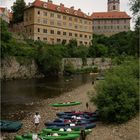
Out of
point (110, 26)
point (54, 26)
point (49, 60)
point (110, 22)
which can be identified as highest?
point (110, 22)

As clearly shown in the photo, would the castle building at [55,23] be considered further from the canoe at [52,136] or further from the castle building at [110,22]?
the canoe at [52,136]

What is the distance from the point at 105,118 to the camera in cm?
2616

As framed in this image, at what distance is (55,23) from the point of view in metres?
104

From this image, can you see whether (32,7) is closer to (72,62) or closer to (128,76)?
(72,62)

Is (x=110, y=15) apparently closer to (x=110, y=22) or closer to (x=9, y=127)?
(x=110, y=22)

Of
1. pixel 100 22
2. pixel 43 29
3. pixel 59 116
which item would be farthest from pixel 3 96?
pixel 100 22

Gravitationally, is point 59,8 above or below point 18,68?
above

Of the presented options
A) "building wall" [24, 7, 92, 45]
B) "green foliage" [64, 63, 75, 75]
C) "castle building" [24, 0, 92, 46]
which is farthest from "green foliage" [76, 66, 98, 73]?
"building wall" [24, 7, 92, 45]

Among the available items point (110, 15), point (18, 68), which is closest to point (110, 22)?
point (110, 15)

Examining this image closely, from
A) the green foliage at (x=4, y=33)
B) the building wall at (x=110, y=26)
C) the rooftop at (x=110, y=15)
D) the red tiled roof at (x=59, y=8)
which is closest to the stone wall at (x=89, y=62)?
the green foliage at (x=4, y=33)

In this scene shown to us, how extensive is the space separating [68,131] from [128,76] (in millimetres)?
8341

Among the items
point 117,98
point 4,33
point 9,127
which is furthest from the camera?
point 4,33

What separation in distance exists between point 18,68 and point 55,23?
3670 cm

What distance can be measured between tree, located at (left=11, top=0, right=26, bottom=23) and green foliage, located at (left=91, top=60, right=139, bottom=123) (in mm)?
79170
